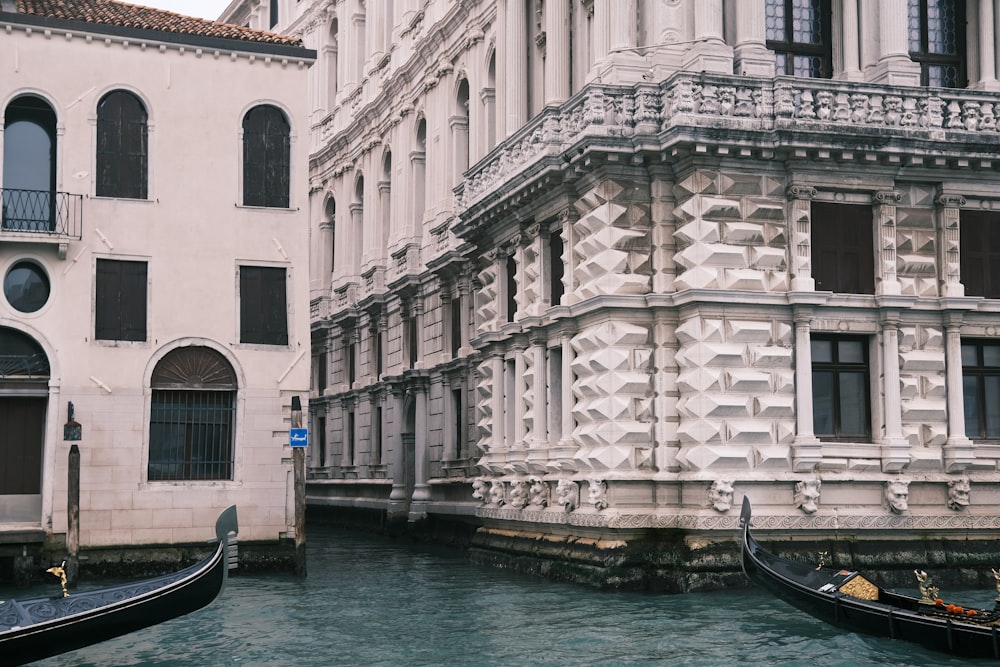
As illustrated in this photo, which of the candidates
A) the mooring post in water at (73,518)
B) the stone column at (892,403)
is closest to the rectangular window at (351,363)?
the mooring post in water at (73,518)

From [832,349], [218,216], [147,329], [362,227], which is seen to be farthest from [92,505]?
[362,227]

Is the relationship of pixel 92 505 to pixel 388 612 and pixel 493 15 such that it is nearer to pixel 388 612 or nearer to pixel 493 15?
pixel 388 612

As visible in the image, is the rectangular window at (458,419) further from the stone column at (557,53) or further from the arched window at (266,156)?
the arched window at (266,156)

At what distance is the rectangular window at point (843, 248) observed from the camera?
1856 centimetres

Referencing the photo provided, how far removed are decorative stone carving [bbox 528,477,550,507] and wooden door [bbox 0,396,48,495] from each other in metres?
6.99

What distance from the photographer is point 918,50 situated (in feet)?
65.8

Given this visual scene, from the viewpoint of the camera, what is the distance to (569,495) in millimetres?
19359

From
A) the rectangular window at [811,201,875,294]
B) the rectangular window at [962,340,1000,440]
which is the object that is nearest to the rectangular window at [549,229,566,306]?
the rectangular window at [811,201,875,294]

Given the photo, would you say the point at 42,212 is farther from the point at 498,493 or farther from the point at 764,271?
the point at 764,271

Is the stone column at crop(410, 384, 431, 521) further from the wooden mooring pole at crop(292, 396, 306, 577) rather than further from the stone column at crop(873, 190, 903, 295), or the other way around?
the stone column at crop(873, 190, 903, 295)

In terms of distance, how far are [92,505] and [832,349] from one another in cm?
1014

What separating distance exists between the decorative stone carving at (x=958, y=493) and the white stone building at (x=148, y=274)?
9004mm

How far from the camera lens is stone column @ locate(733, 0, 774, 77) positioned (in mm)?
18703

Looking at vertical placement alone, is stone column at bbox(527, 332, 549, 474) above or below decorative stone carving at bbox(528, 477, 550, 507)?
above
